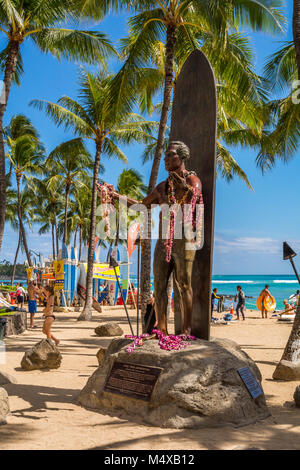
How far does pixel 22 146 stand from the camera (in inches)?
958

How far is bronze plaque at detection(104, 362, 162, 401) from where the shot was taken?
167 inches

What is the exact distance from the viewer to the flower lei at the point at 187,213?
489cm

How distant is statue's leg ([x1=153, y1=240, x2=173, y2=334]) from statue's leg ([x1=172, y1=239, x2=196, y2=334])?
0.61 ft

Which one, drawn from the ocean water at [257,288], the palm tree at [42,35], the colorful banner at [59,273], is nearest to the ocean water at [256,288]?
the ocean water at [257,288]

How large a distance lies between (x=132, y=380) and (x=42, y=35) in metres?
10.7

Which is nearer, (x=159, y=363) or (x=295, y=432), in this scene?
(x=295, y=432)

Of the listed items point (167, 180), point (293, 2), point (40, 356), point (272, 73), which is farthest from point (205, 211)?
point (272, 73)

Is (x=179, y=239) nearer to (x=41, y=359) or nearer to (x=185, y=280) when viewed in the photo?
(x=185, y=280)

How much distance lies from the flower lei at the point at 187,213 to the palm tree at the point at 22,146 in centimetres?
2062

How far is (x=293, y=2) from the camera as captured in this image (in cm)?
773

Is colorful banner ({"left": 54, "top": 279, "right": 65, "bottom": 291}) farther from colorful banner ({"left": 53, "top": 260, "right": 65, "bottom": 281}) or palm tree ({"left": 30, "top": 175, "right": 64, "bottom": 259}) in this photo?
palm tree ({"left": 30, "top": 175, "right": 64, "bottom": 259})

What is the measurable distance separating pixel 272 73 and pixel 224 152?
6.96 meters

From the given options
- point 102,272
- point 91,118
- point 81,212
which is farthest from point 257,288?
point 91,118

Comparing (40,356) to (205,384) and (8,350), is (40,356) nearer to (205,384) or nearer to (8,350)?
(8,350)
